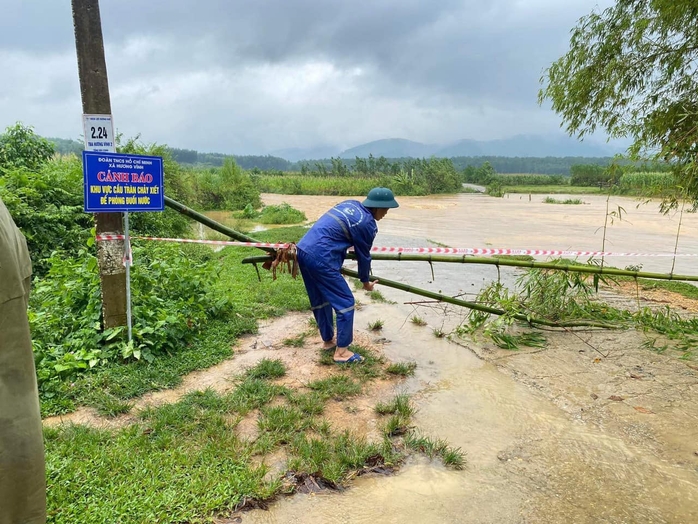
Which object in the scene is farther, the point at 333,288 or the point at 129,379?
the point at 333,288

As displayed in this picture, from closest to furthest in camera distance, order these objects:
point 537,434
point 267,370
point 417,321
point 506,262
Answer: point 537,434, point 267,370, point 506,262, point 417,321

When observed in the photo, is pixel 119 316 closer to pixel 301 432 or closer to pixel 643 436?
pixel 301 432

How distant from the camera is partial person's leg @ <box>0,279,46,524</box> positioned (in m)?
1.41

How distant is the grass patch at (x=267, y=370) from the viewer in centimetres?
431

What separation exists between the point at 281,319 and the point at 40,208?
15.1 feet

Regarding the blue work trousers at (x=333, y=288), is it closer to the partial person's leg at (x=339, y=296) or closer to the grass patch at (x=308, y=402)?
the partial person's leg at (x=339, y=296)

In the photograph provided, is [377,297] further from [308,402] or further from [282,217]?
[282,217]

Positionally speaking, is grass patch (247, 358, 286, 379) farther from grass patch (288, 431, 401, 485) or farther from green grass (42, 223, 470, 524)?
grass patch (288, 431, 401, 485)

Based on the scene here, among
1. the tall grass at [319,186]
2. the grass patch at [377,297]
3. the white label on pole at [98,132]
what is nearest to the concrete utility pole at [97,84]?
the white label on pole at [98,132]

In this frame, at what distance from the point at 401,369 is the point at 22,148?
378 inches

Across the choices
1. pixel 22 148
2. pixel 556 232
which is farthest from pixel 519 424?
pixel 556 232

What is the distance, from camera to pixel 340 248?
4.46 m

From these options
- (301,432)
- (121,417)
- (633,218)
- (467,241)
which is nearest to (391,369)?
(301,432)

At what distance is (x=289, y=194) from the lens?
47.6 metres
